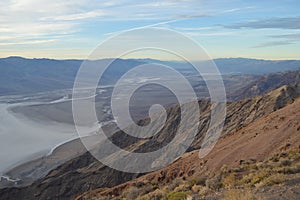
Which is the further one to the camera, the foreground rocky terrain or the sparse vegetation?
the foreground rocky terrain

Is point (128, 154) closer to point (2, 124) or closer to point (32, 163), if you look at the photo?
point (32, 163)

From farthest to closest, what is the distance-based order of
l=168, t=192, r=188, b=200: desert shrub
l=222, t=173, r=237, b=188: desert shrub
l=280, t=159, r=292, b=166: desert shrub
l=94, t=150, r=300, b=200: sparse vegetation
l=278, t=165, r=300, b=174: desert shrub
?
1. l=280, t=159, r=292, b=166: desert shrub
2. l=278, t=165, r=300, b=174: desert shrub
3. l=222, t=173, r=237, b=188: desert shrub
4. l=168, t=192, r=188, b=200: desert shrub
5. l=94, t=150, r=300, b=200: sparse vegetation

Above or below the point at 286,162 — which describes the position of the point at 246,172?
below

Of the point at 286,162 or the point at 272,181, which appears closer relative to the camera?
the point at 272,181

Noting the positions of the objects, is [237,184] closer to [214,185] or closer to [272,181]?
[214,185]

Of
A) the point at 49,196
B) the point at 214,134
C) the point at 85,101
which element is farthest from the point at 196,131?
the point at 85,101

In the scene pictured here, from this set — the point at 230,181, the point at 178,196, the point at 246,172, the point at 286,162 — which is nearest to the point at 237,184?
the point at 230,181

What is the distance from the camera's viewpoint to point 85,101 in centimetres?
12800

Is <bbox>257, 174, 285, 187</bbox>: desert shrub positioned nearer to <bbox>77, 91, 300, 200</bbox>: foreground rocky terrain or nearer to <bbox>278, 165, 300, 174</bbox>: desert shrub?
<bbox>77, 91, 300, 200</bbox>: foreground rocky terrain

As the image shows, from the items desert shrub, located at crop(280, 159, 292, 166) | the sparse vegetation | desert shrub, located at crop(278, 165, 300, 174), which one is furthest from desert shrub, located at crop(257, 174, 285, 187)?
desert shrub, located at crop(280, 159, 292, 166)

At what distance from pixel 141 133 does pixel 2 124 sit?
163 ft

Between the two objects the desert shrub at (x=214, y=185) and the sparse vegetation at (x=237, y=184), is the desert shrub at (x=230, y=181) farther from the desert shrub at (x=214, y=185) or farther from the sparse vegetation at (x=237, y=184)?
the desert shrub at (x=214, y=185)

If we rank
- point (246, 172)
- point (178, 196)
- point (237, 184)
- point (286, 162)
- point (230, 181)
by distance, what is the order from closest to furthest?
point (178, 196) → point (237, 184) → point (230, 181) → point (286, 162) → point (246, 172)

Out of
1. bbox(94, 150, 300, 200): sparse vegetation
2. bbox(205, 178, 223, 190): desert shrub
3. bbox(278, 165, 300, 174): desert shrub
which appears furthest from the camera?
bbox(205, 178, 223, 190): desert shrub
